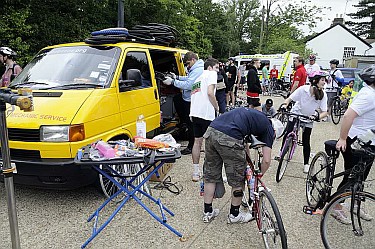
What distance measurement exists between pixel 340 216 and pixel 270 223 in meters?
0.81

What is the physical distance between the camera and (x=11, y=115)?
380 centimetres

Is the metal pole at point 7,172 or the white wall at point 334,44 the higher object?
the white wall at point 334,44

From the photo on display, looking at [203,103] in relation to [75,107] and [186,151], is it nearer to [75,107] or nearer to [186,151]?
[186,151]

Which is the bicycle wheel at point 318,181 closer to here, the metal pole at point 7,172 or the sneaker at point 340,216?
the sneaker at point 340,216

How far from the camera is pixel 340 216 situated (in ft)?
10.5

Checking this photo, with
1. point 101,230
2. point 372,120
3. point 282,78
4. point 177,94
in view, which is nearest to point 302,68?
point 177,94

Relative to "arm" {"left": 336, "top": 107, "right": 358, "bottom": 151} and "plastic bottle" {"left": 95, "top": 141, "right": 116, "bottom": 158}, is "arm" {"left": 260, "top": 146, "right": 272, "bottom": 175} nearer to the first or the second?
"arm" {"left": 336, "top": 107, "right": 358, "bottom": 151}

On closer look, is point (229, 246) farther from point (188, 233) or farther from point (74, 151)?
point (74, 151)

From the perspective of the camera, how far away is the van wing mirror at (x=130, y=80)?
4418mm

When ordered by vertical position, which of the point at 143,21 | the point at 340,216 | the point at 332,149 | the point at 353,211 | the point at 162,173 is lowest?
the point at 162,173

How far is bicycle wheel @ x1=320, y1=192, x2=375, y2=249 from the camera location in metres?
3.03

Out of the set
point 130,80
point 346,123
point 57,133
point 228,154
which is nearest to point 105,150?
point 57,133

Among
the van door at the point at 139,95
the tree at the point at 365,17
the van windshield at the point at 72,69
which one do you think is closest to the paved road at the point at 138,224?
the van door at the point at 139,95

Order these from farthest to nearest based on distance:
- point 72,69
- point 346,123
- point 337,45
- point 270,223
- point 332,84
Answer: point 337,45 < point 332,84 < point 72,69 < point 346,123 < point 270,223
